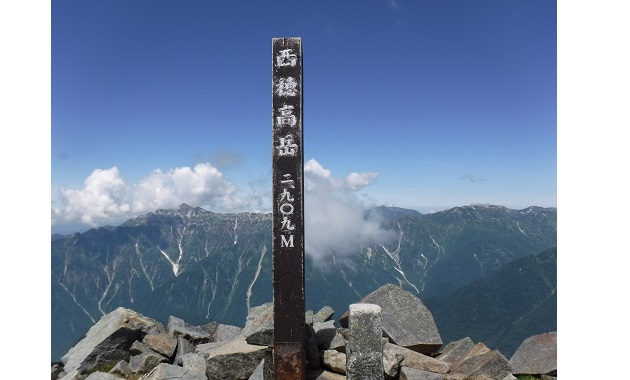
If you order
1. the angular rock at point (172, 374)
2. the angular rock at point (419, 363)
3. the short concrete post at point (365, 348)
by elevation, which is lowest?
the angular rock at point (172, 374)

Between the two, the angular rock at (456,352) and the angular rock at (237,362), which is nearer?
the angular rock at (237,362)

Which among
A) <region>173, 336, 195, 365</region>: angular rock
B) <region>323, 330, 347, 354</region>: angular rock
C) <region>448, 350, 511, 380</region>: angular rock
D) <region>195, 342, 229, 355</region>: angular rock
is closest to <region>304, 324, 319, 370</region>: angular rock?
<region>323, 330, 347, 354</region>: angular rock

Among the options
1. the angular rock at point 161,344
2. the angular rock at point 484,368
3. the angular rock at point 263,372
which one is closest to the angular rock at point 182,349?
the angular rock at point 161,344

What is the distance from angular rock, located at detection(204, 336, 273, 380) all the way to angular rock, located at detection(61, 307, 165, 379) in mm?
5817

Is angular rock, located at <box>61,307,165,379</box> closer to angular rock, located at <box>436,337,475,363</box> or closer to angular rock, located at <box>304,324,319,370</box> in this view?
angular rock, located at <box>304,324,319,370</box>

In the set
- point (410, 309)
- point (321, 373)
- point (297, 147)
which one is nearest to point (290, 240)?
point (297, 147)

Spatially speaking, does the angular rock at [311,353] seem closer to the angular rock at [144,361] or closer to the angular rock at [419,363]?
the angular rock at [419,363]

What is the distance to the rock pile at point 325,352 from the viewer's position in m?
12.1

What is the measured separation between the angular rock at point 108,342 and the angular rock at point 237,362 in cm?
582

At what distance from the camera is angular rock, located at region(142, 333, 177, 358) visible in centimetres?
1612

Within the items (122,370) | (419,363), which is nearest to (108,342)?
(122,370)

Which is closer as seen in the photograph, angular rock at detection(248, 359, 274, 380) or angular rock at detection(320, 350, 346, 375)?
angular rock at detection(248, 359, 274, 380)

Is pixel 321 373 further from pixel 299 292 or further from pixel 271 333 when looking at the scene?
pixel 299 292

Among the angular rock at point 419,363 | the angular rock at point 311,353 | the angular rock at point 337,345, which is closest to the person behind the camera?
the angular rock at point 419,363
